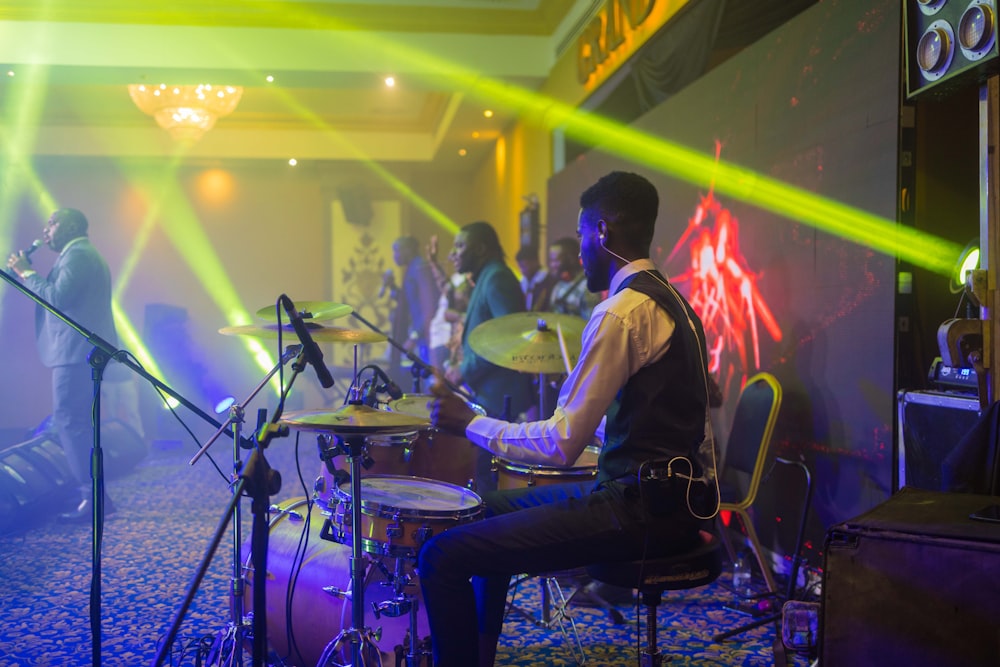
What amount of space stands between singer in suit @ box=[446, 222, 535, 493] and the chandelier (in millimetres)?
4675

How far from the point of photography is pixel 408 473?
2.99 metres

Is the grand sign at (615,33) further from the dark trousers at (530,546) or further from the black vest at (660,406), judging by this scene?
the dark trousers at (530,546)

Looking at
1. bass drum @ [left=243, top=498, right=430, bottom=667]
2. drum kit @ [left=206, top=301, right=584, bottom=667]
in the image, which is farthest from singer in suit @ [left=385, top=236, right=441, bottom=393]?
bass drum @ [left=243, top=498, right=430, bottom=667]

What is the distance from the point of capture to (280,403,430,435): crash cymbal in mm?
2047

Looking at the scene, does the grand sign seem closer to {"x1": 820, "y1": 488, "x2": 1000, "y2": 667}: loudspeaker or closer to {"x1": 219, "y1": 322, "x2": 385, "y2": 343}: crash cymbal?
{"x1": 219, "y1": 322, "x2": 385, "y2": 343}: crash cymbal

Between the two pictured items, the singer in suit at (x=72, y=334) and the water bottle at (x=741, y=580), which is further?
the singer in suit at (x=72, y=334)

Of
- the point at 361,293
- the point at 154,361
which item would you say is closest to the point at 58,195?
the point at 154,361

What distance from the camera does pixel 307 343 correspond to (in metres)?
2.02

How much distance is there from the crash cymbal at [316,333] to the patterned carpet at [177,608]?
43 cm

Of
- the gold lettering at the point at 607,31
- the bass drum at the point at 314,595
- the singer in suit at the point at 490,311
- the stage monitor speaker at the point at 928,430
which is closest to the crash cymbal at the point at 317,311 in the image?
the bass drum at the point at 314,595

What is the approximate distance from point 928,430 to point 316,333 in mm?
1953

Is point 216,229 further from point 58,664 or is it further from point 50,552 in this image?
point 58,664

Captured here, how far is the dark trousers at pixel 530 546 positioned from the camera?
2.01 m

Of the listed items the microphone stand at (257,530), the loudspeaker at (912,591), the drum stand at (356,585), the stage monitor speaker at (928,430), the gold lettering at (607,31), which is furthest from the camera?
the gold lettering at (607,31)
